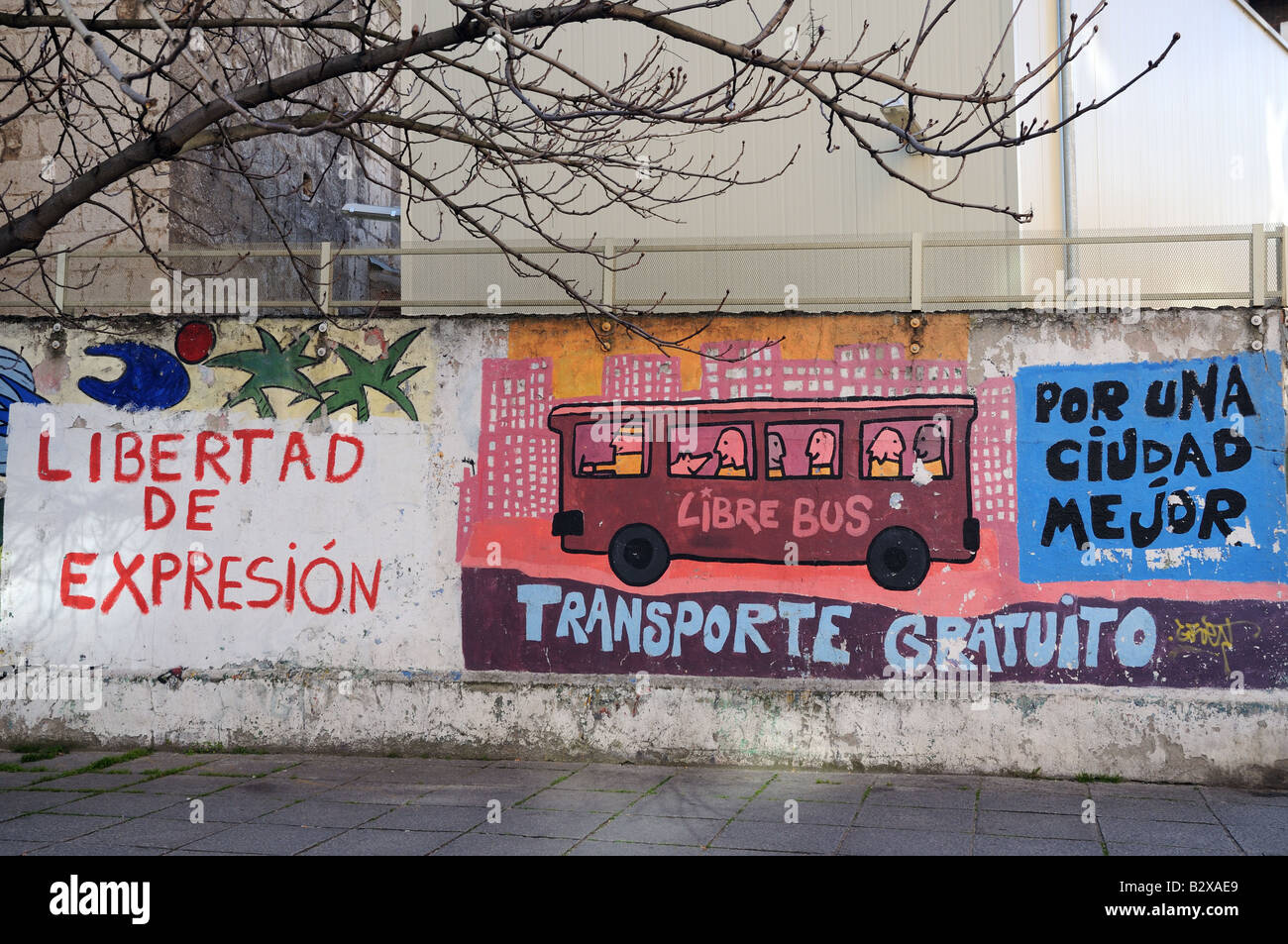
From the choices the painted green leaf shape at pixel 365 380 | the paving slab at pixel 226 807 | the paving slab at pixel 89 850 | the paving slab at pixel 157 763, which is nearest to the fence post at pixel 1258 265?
the painted green leaf shape at pixel 365 380

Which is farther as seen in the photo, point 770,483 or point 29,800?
point 770,483

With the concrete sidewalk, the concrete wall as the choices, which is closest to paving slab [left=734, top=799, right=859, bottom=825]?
the concrete sidewalk

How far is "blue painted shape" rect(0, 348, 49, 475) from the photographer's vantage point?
27.3 feet

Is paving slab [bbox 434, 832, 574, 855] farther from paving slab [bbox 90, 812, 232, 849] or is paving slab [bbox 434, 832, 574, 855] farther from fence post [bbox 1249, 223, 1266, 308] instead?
fence post [bbox 1249, 223, 1266, 308]

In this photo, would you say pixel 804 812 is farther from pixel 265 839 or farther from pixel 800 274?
pixel 800 274

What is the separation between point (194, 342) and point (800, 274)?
15.7ft

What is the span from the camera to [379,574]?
795cm

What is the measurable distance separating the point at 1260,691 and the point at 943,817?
8.15ft

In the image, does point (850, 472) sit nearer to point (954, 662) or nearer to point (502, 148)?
point (954, 662)

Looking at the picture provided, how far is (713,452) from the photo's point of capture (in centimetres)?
774

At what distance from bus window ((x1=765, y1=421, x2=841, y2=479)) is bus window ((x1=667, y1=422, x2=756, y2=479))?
0.15m

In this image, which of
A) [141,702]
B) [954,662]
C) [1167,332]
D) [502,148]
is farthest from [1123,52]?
[141,702]
